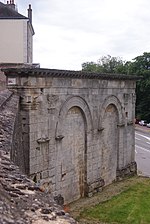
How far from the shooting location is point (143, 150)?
3791cm

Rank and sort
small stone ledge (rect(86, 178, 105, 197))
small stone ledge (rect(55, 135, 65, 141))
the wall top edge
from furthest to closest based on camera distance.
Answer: small stone ledge (rect(86, 178, 105, 197)), small stone ledge (rect(55, 135, 65, 141)), the wall top edge

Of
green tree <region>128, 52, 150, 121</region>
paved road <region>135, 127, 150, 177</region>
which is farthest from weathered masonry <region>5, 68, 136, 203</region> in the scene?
green tree <region>128, 52, 150, 121</region>

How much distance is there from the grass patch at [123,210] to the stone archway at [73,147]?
1.53 metres

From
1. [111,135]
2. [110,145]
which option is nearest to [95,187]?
[110,145]

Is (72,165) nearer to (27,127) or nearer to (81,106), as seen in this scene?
(81,106)

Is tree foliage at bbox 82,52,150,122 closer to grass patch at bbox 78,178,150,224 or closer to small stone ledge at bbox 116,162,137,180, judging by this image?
small stone ledge at bbox 116,162,137,180

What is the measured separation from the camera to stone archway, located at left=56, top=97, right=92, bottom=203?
18.4m

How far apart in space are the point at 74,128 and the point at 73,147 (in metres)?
0.94

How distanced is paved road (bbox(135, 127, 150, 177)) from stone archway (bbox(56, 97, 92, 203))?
27.2 feet

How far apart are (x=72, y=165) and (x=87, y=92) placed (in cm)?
379

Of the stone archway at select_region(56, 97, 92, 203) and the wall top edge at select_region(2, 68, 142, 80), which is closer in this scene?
the wall top edge at select_region(2, 68, 142, 80)

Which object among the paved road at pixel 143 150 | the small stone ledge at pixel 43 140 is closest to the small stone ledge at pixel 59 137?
the small stone ledge at pixel 43 140

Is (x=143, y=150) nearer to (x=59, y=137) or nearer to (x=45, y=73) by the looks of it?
(x=59, y=137)

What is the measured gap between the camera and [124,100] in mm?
25047
